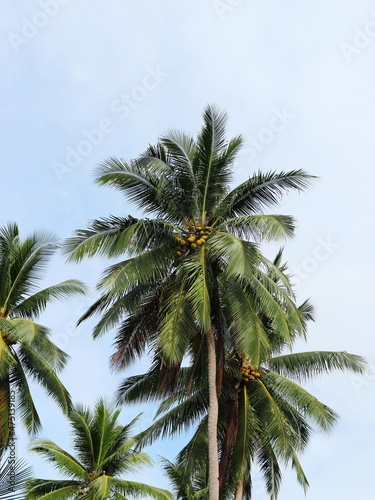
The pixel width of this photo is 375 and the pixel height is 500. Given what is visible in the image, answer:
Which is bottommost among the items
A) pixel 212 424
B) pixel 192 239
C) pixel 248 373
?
pixel 212 424

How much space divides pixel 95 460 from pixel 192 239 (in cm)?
910

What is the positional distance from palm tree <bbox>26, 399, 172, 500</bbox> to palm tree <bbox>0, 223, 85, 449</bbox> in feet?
6.87

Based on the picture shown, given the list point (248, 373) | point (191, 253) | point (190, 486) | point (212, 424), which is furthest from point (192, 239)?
point (190, 486)

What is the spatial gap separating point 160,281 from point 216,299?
1530 millimetres

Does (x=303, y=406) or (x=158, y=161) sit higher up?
(x=158, y=161)

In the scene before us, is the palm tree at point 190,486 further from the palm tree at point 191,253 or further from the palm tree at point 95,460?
the palm tree at point 191,253

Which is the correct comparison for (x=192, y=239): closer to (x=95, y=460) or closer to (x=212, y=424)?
(x=212, y=424)

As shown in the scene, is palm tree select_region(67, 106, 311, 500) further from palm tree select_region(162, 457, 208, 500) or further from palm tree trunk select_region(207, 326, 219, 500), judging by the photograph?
palm tree select_region(162, 457, 208, 500)

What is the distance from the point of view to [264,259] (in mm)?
19922

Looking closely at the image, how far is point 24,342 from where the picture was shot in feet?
70.2

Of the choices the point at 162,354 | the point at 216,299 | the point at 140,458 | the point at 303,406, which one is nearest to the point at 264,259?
the point at 216,299

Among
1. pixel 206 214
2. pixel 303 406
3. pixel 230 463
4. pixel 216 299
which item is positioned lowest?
pixel 230 463

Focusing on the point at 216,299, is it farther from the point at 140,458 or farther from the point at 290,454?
the point at 140,458

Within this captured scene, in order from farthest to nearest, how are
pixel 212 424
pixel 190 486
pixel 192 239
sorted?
pixel 190 486 < pixel 192 239 < pixel 212 424
